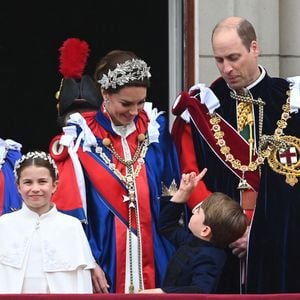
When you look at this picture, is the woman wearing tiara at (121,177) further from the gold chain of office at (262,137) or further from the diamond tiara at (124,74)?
the gold chain of office at (262,137)

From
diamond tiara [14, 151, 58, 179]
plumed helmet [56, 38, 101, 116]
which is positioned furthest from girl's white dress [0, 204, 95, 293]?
plumed helmet [56, 38, 101, 116]

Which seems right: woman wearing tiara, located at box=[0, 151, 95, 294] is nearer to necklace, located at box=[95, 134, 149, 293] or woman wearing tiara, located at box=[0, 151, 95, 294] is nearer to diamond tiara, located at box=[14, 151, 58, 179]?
diamond tiara, located at box=[14, 151, 58, 179]

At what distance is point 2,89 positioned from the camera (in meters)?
10.1

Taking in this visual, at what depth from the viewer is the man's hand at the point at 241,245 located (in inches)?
245

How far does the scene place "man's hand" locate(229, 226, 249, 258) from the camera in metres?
6.22

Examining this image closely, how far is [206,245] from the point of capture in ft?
→ 19.1

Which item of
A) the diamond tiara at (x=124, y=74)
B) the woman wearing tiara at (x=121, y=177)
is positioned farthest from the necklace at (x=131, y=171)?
the diamond tiara at (x=124, y=74)

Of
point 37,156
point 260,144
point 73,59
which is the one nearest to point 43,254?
point 37,156

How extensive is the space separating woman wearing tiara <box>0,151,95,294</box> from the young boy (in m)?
0.39

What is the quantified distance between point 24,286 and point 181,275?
69cm

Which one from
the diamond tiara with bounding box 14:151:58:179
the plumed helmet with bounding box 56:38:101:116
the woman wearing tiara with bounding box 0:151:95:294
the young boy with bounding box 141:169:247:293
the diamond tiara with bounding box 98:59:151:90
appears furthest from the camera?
the plumed helmet with bounding box 56:38:101:116

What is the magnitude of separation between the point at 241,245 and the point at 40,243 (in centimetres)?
96

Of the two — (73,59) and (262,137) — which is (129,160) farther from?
(73,59)

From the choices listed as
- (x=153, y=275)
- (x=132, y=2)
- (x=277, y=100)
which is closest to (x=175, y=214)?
(x=153, y=275)
